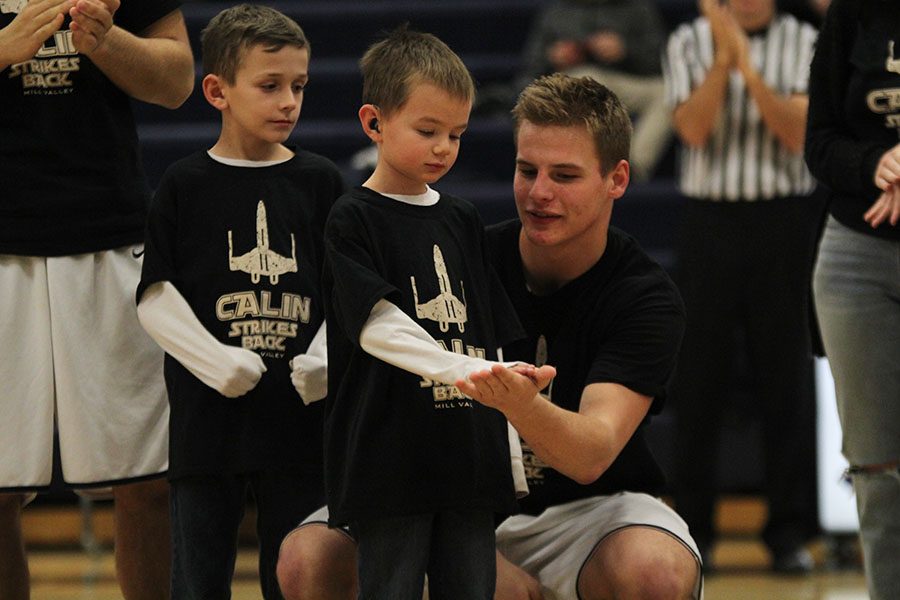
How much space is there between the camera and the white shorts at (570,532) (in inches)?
120

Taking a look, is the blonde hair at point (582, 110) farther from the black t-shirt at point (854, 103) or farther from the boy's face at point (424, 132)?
the black t-shirt at point (854, 103)

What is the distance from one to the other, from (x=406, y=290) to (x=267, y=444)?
50 cm

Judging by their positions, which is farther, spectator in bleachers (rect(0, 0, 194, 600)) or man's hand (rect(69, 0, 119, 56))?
spectator in bleachers (rect(0, 0, 194, 600))

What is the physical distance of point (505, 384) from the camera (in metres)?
2.46

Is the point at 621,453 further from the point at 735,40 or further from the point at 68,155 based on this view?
the point at 735,40

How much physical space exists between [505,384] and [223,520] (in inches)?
32.4

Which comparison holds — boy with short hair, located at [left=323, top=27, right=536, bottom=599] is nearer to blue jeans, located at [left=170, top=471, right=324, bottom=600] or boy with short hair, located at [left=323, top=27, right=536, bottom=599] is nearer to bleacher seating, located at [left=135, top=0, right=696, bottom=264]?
blue jeans, located at [left=170, top=471, right=324, bottom=600]

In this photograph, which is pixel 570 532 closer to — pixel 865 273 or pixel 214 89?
pixel 865 273

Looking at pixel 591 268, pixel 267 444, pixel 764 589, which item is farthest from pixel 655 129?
pixel 267 444

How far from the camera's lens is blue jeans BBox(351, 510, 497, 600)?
2.65 meters

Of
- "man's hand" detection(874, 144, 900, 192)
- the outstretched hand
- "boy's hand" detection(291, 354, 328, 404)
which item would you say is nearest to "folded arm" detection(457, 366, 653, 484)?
A: the outstretched hand

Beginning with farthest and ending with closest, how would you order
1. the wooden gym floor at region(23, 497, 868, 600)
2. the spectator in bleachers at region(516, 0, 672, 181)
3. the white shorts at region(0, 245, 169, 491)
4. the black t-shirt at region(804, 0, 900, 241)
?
1. the spectator in bleachers at region(516, 0, 672, 181)
2. the wooden gym floor at region(23, 497, 868, 600)
3. the black t-shirt at region(804, 0, 900, 241)
4. the white shorts at region(0, 245, 169, 491)

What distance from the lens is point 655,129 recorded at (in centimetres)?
700

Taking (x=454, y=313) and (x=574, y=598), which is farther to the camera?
(x=574, y=598)
